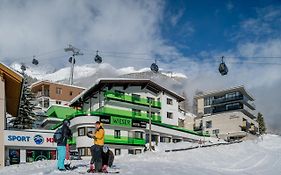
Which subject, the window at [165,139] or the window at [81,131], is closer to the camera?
the window at [81,131]

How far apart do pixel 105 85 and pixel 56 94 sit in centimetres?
3300

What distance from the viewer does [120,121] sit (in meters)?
58.1

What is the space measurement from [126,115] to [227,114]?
127 ft

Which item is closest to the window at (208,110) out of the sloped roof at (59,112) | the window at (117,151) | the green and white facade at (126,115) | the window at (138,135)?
the green and white facade at (126,115)

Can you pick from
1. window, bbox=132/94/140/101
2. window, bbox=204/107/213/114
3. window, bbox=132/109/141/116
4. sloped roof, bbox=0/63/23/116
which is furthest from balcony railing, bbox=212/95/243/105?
sloped roof, bbox=0/63/23/116

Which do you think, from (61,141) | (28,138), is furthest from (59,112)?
(61,141)

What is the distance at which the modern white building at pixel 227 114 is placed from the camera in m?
92.5

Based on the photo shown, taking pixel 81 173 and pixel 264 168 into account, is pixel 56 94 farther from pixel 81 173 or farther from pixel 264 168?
pixel 81 173

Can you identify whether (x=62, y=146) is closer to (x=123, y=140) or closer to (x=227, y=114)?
(x=123, y=140)

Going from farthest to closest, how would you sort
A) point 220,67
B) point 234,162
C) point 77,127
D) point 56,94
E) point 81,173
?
point 56,94 < point 77,127 < point 220,67 < point 234,162 < point 81,173

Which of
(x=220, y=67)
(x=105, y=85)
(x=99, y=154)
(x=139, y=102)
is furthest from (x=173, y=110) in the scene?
(x=99, y=154)

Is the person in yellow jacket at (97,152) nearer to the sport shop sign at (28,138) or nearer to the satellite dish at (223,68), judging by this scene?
the satellite dish at (223,68)

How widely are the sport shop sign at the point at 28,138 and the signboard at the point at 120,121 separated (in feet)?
41.6

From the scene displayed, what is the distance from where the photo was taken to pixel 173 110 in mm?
73188
